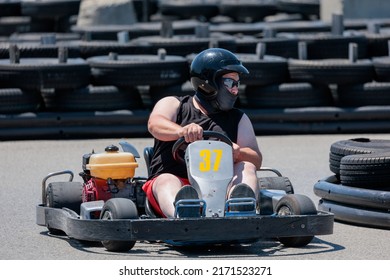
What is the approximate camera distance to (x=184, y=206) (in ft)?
21.6

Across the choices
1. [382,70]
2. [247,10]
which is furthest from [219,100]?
[247,10]

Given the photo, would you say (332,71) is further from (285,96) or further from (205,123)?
(205,123)

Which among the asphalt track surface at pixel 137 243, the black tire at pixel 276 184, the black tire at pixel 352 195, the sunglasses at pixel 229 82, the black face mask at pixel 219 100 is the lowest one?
the asphalt track surface at pixel 137 243

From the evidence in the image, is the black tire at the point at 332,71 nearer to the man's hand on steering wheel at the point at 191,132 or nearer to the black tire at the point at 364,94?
the black tire at the point at 364,94

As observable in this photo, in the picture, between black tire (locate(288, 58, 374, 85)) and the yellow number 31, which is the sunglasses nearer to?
the yellow number 31

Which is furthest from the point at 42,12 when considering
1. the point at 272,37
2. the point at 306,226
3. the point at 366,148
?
the point at 306,226

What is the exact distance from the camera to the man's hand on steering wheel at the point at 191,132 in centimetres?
691

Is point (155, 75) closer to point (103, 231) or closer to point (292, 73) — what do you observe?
point (292, 73)

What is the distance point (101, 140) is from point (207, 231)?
550 centimetres

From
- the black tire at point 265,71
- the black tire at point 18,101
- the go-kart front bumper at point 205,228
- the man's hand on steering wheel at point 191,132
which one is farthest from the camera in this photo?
the black tire at point 265,71

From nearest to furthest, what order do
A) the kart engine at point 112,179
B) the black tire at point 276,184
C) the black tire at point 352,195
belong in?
1. the kart engine at point 112,179
2. the black tire at point 352,195
3. the black tire at point 276,184

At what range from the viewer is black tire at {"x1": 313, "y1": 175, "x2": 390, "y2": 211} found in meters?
7.46

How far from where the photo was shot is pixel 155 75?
12000 millimetres

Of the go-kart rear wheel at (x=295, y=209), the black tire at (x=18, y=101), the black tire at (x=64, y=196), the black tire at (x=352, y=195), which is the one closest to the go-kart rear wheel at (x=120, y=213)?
the black tire at (x=64, y=196)
